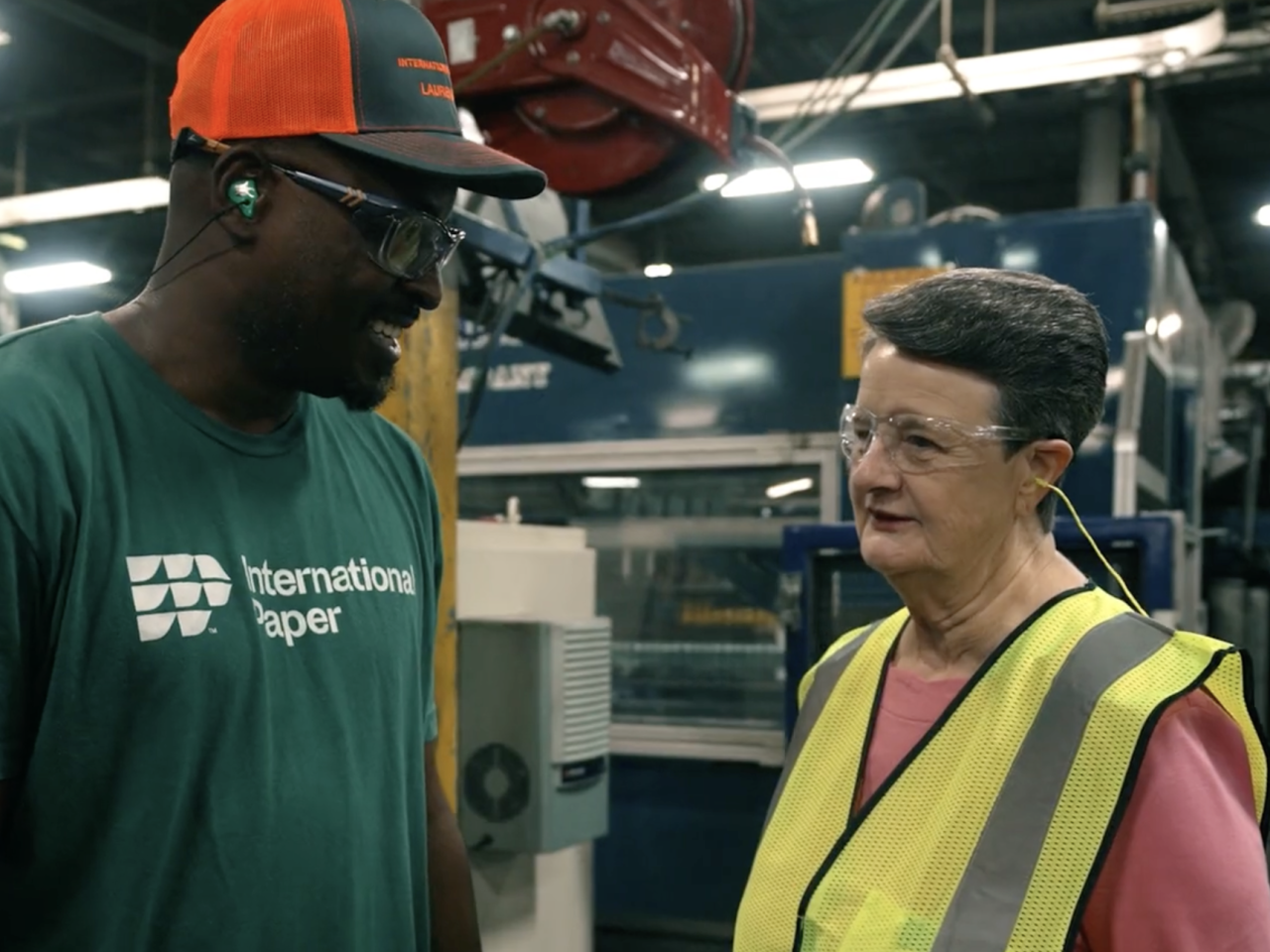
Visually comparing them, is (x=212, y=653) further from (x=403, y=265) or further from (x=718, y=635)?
(x=718, y=635)

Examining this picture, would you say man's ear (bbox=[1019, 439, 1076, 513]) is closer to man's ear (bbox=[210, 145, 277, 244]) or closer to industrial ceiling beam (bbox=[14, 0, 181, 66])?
man's ear (bbox=[210, 145, 277, 244])

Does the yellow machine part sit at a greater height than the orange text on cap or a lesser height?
lesser

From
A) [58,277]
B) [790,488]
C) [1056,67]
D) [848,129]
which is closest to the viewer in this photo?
[790,488]

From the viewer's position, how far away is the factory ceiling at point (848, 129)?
20.9ft

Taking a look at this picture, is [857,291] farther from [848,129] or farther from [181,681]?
[848,129]

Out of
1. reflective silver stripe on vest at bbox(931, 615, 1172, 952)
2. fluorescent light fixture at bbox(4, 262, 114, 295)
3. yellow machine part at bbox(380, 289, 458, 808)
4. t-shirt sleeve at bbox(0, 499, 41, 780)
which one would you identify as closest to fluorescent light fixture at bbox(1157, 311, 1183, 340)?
yellow machine part at bbox(380, 289, 458, 808)

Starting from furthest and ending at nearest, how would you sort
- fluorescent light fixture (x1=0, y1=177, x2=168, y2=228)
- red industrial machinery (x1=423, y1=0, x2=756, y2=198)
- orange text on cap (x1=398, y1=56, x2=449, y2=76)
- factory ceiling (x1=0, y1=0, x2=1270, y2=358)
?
factory ceiling (x1=0, y1=0, x2=1270, y2=358) → fluorescent light fixture (x1=0, y1=177, x2=168, y2=228) → red industrial machinery (x1=423, y1=0, x2=756, y2=198) → orange text on cap (x1=398, y1=56, x2=449, y2=76)

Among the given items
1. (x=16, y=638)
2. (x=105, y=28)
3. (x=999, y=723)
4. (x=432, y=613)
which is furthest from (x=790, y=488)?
(x=105, y=28)

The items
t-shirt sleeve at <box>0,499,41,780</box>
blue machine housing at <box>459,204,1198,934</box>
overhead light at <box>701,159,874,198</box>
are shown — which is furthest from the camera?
overhead light at <box>701,159,874,198</box>

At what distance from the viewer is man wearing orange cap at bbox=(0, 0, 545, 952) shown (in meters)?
1.07

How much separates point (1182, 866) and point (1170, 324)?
2.83 meters

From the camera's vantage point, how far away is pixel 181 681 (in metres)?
1.10

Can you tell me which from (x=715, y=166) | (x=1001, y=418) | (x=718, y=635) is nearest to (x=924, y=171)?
(x=718, y=635)

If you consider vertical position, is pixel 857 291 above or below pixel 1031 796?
A: above
